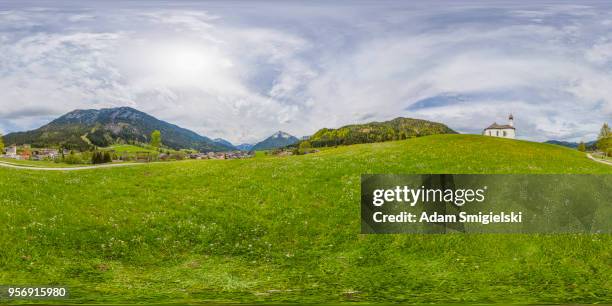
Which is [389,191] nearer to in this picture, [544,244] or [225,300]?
[544,244]

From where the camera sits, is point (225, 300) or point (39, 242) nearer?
point (225, 300)

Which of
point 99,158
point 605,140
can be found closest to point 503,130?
point 605,140

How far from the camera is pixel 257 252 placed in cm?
2300

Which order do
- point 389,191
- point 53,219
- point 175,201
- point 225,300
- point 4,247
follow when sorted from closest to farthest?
point 225,300, point 4,247, point 53,219, point 389,191, point 175,201

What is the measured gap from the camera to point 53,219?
80.4 ft

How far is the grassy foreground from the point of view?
17.0 meters

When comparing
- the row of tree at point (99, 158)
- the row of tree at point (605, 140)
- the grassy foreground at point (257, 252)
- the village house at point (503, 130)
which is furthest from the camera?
the village house at point (503, 130)

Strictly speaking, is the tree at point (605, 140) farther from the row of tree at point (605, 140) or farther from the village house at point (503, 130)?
the village house at point (503, 130)

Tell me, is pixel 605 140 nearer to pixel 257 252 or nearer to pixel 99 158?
pixel 257 252

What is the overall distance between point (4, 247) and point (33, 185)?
42.5ft

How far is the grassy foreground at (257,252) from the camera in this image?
1703cm

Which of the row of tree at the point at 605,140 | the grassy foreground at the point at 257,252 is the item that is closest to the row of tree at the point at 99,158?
the grassy foreground at the point at 257,252

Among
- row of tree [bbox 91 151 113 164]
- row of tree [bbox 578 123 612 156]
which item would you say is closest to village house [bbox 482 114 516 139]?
row of tree [bbox 578 123 612 156]

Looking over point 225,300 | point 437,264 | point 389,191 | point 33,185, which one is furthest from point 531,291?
point 33,185
